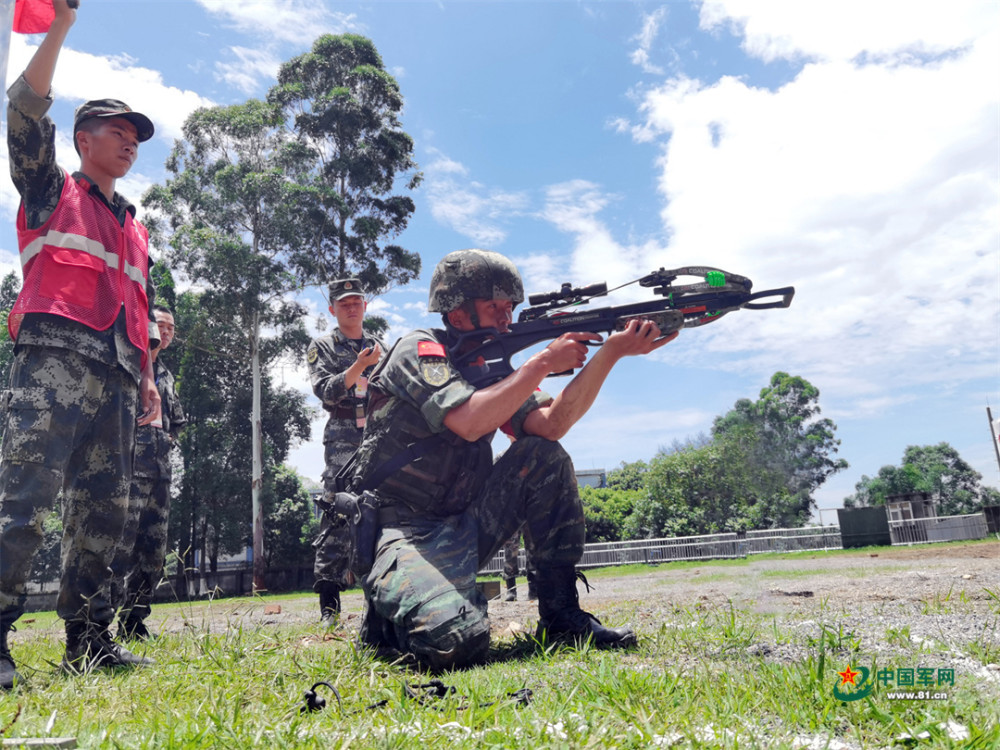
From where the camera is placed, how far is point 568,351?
3316mm

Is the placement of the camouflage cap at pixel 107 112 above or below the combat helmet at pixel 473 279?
above

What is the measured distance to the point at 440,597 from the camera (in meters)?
2.74

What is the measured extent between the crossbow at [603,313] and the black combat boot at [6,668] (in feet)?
7.31

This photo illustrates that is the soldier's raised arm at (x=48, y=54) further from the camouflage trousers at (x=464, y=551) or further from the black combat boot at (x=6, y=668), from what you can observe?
Answer: the camouflage trousers at (x=464, y=551)

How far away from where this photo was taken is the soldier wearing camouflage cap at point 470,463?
2977 millimetres

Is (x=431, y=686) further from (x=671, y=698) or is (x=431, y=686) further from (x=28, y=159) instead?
(x=28, y=159)

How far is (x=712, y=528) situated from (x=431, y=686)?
26.5m

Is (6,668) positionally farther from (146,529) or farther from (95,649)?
(146,529)

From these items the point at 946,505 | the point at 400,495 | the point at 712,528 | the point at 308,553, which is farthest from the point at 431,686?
the point at 946,505

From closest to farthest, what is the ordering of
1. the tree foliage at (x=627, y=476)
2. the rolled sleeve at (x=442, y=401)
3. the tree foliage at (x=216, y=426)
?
the rolled sleeve at (x=442, y=401) < the tree foliage at (x=216, y=426) < the tree foliage at (x=627, y=476)

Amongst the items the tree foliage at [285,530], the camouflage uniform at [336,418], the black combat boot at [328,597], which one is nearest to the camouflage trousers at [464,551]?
the camouflage uniform at [336,418]

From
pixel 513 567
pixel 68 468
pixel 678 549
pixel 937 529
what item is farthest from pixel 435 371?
pixel 937 529

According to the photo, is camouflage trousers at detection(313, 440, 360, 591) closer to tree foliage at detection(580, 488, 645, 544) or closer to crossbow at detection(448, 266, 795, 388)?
crossbow at detection(448, 266, 795, 388)

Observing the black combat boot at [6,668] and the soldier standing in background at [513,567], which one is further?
the soldier standing in background at [513,567]
